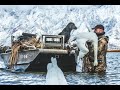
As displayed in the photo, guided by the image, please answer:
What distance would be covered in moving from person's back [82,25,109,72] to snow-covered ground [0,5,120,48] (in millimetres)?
55

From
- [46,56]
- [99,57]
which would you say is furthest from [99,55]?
[46,56]

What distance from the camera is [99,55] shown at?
5105 millimetres

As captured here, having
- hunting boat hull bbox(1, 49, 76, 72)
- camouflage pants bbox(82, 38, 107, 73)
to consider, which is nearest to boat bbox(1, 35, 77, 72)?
hunting boat hull bbox(1, 49, 76, 72)

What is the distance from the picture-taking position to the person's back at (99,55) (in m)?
5.10

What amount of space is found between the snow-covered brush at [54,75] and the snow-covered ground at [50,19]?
340mm

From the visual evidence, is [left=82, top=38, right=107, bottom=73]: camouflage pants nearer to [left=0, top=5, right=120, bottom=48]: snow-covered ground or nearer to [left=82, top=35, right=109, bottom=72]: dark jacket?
[left=82, top=35, right=109, bottom=72]: dark jacket

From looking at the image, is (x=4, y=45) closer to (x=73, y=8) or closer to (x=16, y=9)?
(x=16, y=9)

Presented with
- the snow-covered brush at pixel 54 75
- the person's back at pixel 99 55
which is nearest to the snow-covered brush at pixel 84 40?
the person's back at pixel 99 55

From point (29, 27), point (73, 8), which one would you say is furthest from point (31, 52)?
point (73, 8)

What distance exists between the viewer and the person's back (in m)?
5.10

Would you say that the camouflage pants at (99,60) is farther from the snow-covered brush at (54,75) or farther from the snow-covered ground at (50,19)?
the snow-covered brush at (54,75)

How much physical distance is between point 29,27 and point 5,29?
0.25m

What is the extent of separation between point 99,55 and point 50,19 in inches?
25.4

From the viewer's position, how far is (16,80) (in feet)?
16.6
